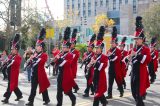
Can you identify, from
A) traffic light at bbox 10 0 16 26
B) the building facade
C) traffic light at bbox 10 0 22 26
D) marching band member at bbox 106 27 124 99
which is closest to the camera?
marching band member at bbox 106 27 124 99

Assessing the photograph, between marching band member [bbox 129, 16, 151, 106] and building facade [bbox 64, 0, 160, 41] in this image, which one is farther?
building facade [bbox 64, 0, 160, 41]

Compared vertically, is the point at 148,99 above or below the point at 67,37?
below

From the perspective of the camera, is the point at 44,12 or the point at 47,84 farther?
the point at 44,12

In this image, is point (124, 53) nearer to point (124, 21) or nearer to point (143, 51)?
point (143, 51)

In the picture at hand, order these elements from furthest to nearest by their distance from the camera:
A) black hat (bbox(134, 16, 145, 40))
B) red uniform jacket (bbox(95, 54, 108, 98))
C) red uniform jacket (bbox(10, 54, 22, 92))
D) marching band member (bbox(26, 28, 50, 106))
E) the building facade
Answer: the building facade
red uniform jacket (bbox(10, 54, 22, 92))
marching band member (bbox(26, 28, 50, 106))
red uniform jacket (bbox(95, 54, 108, 98))
black hat (bbox(134, 16, 145, 40))

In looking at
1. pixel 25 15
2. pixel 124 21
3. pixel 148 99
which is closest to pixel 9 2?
pixel 25 15

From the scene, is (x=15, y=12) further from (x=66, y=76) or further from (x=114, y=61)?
(x=66, y=76)

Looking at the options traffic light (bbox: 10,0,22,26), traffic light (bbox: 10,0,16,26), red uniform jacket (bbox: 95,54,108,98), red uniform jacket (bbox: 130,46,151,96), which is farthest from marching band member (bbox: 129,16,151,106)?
traffic light (bbox: 10,0,16,26)

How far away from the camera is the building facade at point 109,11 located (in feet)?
303

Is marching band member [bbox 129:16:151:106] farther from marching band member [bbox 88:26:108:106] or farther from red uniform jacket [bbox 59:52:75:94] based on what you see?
red uniform jacket [bbox 59:52:75:94]

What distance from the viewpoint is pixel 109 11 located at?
10356cm

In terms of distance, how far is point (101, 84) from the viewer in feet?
36.1

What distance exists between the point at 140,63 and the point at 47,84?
9.84 ft

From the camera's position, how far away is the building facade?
9231cm
